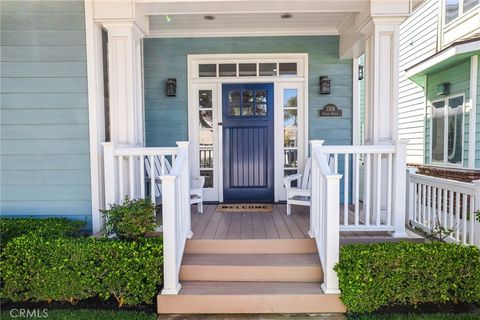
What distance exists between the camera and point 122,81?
3467 millimetres

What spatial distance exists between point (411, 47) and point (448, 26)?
1504 millimetres

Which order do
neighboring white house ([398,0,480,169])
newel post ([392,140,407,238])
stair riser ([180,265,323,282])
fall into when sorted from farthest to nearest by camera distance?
neighboring white house ([398,0,480,169]), newel post ([392,140,407,238]), stair riser ([180,265,323,282])

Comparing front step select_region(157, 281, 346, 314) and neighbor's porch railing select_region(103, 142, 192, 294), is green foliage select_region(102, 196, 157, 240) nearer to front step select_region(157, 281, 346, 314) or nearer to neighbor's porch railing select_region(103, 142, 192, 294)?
neighbor's porch railing select_region(103, 142, 192, 294)

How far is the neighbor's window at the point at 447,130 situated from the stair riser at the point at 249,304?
4.65m

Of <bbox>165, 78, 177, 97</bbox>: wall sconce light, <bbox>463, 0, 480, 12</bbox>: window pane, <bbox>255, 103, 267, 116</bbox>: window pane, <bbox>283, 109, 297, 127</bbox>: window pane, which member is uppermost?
<bbox>463, 0, 480, 12</bbox>: window pane

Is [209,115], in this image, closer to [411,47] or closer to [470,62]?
[470,62]

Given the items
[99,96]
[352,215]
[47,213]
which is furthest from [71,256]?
[352,215]

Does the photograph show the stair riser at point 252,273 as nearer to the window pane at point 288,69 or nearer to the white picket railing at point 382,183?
the white picket railing at point 382,183

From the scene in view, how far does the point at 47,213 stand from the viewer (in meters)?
3.55

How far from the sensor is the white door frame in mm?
4797

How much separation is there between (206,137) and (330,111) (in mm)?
1916

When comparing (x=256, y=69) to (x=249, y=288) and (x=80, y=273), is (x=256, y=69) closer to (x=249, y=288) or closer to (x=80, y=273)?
(x=249, y=288)

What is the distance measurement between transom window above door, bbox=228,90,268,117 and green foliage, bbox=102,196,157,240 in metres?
2.37

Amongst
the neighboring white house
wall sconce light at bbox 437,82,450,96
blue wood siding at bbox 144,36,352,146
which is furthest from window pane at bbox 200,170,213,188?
wall sconce light at bbox 437,82,450,96
